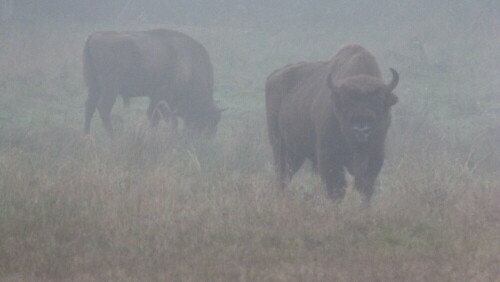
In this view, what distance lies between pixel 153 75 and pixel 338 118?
8.08m

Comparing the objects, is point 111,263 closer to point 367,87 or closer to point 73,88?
point 367,87

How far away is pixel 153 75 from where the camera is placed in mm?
15516

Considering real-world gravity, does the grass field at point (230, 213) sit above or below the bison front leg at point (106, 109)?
above

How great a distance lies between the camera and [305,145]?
29.8ft

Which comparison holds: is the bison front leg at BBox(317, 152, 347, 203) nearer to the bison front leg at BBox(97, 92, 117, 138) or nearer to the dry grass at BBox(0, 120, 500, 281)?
the dry grass at BBox(0, 120, 500, 281)

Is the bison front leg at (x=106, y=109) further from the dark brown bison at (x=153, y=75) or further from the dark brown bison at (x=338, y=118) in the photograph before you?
the dark brown bison at (x=338, y=118)

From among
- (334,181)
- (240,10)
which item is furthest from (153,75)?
(240,10)

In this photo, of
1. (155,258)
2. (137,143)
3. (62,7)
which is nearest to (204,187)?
(137,143)

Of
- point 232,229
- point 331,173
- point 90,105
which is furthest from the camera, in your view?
point 90,105

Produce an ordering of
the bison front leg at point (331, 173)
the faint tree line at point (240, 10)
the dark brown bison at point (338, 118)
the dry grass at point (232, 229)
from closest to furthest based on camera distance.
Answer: the dry grass at point (232, 229), the dark brown bison at point (338, 118), the bison front leg at point (331, 173), the faint tree line at point (240, 10)

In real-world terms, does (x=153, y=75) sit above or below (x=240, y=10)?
→ above

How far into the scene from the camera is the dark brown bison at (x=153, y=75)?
14641mm

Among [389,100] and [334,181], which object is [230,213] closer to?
[334,181]

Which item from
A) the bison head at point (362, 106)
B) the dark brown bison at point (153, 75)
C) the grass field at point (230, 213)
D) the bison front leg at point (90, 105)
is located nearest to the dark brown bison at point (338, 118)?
the bison head at point (362, 106)
